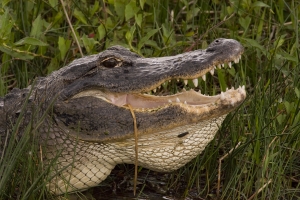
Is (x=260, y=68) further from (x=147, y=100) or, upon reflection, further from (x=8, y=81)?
(x=8, y=81)

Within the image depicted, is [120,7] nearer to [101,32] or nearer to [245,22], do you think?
[101,32]

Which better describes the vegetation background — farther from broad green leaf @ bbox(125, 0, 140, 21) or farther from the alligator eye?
the alligator eye

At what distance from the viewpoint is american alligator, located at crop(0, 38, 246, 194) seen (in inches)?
161

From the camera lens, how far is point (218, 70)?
5031 millimetres

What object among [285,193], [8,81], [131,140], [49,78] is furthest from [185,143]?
[8,81]

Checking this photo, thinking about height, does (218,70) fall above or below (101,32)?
below

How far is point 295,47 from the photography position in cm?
530

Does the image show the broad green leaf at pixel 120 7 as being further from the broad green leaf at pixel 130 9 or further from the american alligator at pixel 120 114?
the american alligator at pixel 120 114

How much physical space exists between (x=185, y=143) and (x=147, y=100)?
14.4 inches

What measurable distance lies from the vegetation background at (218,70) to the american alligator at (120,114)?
0.27 m

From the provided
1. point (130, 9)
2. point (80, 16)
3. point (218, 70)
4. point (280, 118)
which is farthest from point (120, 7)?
point (280, 118)

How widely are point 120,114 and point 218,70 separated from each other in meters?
1.15

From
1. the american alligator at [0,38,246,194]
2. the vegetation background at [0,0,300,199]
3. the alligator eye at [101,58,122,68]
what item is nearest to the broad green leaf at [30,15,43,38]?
the vegetation background at [0,0,300,199]

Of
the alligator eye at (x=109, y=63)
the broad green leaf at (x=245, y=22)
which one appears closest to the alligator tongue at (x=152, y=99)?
the alligator eye at (x=109, y=63)
